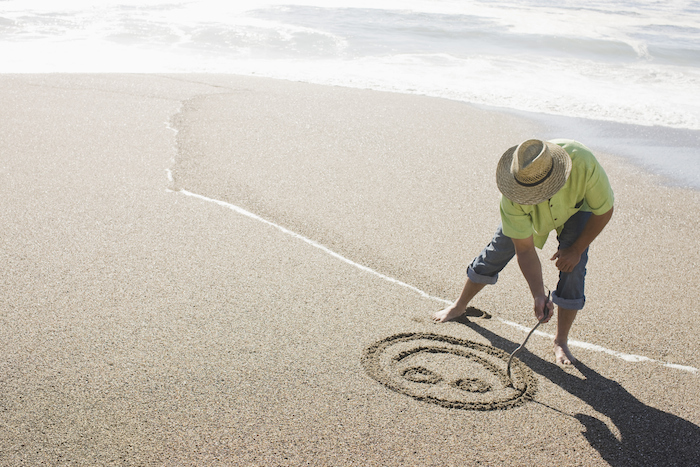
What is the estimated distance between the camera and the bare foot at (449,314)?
12.4ft

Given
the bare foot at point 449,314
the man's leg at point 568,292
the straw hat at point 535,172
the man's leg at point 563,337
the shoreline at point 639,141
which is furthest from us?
the shoreline at point 639,141

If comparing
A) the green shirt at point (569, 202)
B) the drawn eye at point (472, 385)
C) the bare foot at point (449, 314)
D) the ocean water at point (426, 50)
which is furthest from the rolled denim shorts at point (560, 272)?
the ocean water at point (426, 50)

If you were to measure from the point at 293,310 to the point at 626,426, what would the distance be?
74.2 inches

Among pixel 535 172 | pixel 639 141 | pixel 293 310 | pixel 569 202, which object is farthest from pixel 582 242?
pixel 639 141

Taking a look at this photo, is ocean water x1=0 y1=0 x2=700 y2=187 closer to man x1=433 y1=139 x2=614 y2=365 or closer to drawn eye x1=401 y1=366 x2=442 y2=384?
man x1=433 y1=139 x2=614 y2=365

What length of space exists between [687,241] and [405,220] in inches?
91.6

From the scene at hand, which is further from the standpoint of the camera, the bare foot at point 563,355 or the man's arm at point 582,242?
the bare foot at point 563,355

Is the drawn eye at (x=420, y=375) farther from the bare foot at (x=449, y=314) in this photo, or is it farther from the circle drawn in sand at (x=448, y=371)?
the bare foot at (x=449, y=314)

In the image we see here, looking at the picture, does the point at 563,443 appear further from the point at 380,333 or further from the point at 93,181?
the point at 93,181

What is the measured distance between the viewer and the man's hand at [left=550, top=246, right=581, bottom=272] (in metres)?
3.07

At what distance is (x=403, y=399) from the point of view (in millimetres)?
3033

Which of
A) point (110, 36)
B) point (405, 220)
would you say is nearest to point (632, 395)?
point (405, 220)

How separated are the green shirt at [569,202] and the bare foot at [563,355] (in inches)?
30.4

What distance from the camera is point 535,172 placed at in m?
2.71
